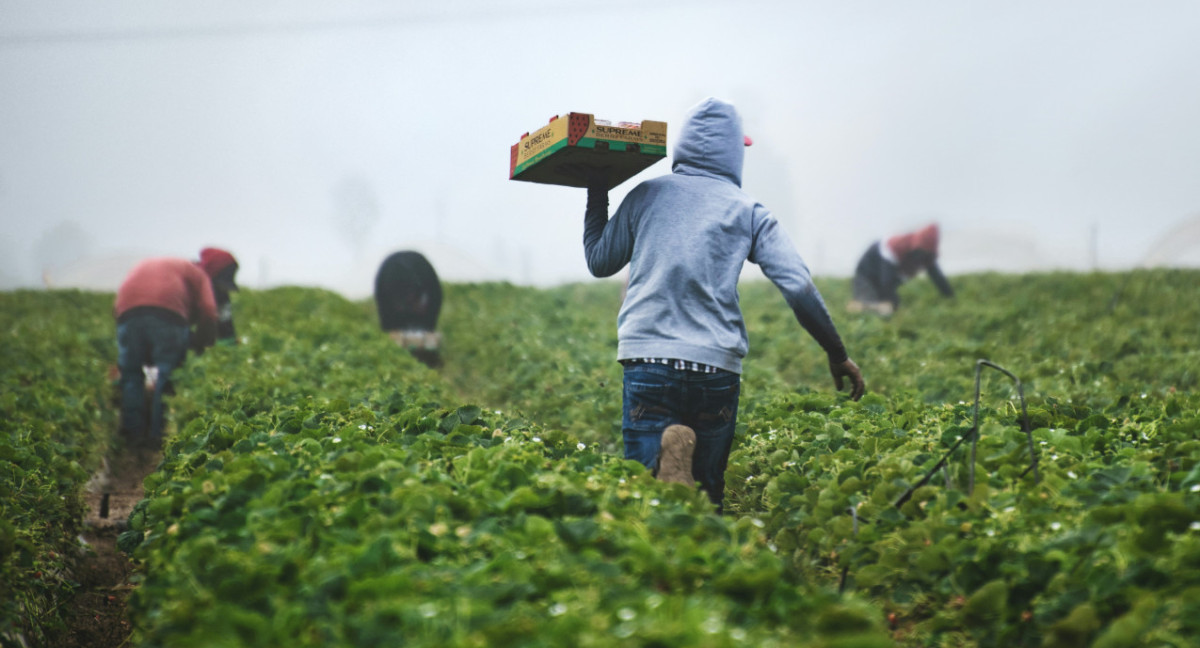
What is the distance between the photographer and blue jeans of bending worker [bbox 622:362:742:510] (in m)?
3.46

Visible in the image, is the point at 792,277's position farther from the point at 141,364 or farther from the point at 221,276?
the point at 221,276

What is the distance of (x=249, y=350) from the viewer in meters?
7.87

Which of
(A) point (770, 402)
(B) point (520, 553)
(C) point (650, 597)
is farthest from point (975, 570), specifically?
(A) point (770, 402)

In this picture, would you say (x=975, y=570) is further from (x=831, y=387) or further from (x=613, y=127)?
(x=831, y=387)

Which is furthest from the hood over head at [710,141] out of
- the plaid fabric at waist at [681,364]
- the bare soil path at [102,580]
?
the bare soil path at [102,580]

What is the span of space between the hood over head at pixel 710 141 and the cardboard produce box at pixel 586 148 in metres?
0.16

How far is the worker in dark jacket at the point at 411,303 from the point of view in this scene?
10.8 metres

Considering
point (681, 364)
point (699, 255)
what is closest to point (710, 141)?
point (699, 255)

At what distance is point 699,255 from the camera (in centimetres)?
348

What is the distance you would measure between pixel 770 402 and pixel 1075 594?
3214 mm

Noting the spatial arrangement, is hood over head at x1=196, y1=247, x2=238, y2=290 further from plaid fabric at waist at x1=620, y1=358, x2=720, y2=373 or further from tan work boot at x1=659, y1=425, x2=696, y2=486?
tan work boot at x1=659, y1=425, x2=696, y2=486

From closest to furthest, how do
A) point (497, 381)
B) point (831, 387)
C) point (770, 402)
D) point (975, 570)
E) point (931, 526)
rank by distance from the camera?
point (975, 570) < point (931, 526) < point (770, 402) < point (831, 387) < point (497, 381)

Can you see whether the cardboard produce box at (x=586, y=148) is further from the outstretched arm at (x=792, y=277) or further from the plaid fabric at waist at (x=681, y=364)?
the plaid fabric at waist at (x=681, y=364)

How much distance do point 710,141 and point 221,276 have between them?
26.5 ft
